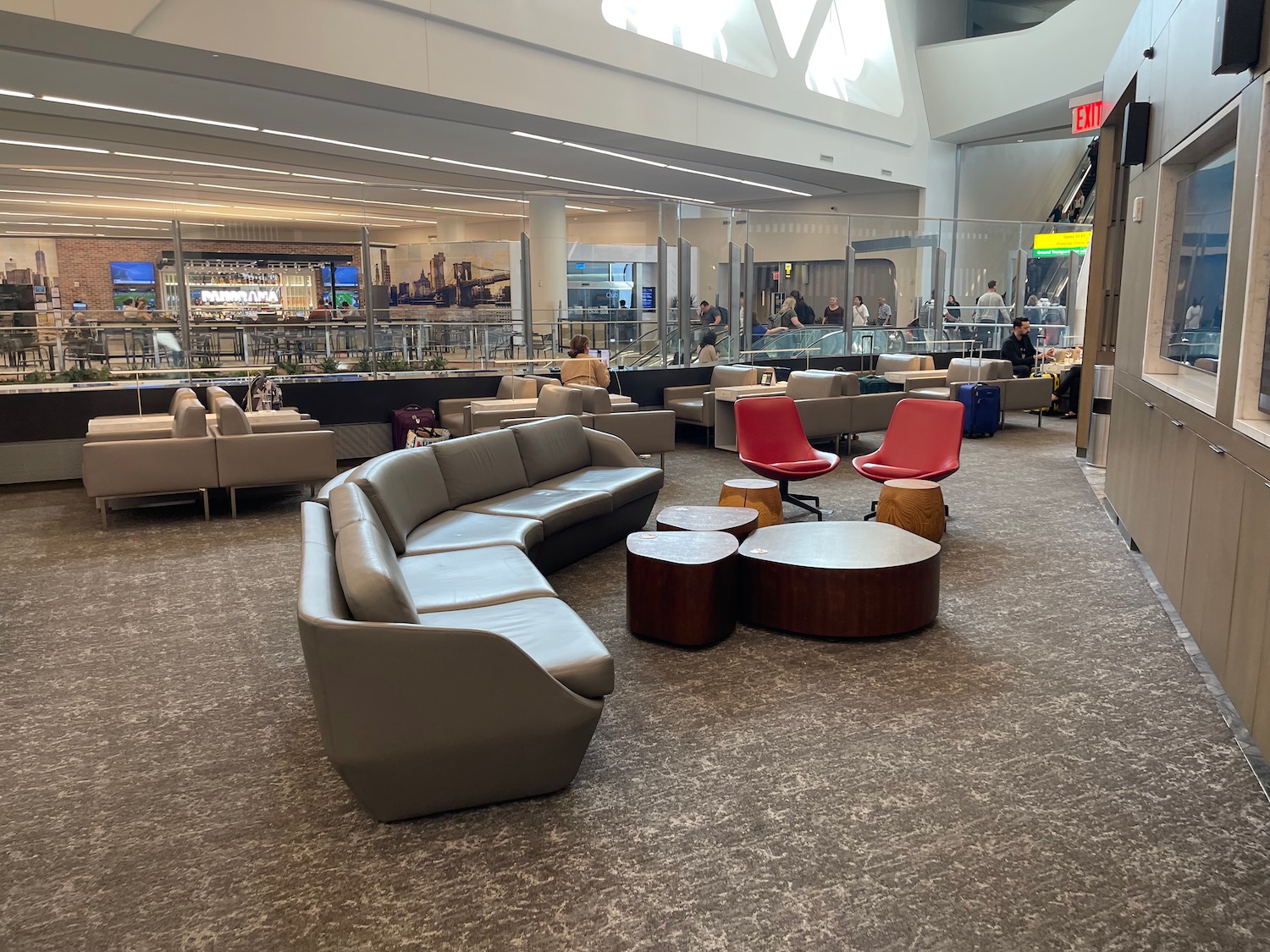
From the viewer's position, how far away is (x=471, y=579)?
13.7 feet

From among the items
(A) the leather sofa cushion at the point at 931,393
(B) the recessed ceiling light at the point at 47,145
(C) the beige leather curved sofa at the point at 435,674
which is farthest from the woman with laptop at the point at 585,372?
(B) the recessed ceiling light at the point at 47,145

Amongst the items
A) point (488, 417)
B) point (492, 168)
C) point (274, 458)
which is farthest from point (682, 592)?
point (492, 168)

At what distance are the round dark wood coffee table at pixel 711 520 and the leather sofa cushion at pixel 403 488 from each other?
137cm

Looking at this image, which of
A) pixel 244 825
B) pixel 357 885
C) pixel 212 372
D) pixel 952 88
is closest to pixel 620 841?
pixel 357 885

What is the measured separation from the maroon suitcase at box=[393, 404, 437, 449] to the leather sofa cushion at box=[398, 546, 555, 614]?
588 cm

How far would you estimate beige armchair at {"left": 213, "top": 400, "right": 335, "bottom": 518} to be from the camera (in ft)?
24.9

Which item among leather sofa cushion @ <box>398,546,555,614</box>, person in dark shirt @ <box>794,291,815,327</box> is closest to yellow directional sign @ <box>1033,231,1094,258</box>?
person in dark shirt @ <box>794,291,815,327</box>

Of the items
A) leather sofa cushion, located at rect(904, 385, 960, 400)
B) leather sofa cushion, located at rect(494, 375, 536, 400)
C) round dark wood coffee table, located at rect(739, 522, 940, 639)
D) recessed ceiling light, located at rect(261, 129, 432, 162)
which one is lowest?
round dark wood coffee table, located at rect(739, 522, 940, 639)

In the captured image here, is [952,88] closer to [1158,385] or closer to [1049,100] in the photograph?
[1049,100]

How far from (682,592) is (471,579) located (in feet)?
3.45

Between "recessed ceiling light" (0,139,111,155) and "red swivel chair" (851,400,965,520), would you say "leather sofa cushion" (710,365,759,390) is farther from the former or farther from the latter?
"recessed ceiling light" (0,139,111,155)

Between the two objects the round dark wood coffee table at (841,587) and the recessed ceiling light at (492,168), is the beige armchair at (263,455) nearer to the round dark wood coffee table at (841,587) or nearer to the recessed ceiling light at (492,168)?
the round dark wood coffee table at (841,587)

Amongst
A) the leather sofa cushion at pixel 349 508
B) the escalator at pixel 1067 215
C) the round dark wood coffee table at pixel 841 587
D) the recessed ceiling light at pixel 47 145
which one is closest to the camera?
the leather sofa cushion at pixel 349 508

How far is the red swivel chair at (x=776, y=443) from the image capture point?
7.38m
